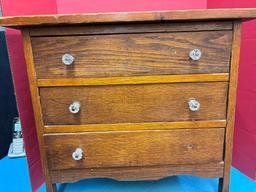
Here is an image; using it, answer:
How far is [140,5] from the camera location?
114 cm

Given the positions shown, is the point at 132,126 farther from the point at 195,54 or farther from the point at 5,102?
the point at 5,102

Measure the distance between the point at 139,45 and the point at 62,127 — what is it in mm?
400

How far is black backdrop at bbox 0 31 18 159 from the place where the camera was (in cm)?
113

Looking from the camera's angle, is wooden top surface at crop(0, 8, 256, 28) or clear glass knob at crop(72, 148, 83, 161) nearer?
wooden top surface at crop(0, 8, 256, 28)

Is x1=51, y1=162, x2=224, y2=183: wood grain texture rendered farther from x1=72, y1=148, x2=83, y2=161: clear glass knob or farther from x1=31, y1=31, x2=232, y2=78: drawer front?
x1=31, y1=31, x2=232, y2=78: drawer front

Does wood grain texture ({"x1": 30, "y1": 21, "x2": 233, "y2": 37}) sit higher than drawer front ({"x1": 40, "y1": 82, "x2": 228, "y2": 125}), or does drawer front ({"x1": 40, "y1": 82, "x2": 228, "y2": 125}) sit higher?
wood grain texture ({"x1": 30, "y1": 21, "x2": 233, "y2": 37})

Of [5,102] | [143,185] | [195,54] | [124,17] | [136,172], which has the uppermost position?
[124,17]

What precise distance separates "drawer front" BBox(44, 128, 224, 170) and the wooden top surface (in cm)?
39

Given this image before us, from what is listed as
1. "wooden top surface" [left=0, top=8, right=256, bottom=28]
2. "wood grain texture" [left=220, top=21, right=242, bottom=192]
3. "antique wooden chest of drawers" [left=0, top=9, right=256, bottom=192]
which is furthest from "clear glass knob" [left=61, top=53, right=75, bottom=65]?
"wood grain texture" [left=220, top=21, right=242, bottom=192]

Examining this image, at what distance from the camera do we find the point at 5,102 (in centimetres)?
120

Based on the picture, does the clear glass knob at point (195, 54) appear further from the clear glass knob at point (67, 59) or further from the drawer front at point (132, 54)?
the clear glass knob at point (67, 59)

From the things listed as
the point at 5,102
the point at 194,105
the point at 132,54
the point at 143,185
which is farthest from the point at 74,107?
the point at 5,102

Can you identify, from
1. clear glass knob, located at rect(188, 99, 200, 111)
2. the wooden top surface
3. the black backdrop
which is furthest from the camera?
the black backdrop

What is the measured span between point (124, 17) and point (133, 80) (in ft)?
0.68
